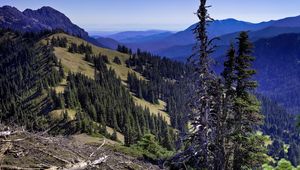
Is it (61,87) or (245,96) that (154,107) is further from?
(245,96)

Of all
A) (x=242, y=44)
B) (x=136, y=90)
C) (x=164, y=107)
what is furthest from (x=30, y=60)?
(x=242, y=44)

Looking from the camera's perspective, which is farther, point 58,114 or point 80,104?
point 80,104

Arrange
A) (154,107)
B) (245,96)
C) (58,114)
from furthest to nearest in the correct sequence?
(154,107)
(58,114)
(245,96)

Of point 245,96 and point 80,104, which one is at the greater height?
point 245,96

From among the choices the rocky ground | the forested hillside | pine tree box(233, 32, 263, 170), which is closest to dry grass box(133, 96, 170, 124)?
the forested hillside

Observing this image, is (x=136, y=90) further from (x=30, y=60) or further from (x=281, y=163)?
(x=281, y=163)

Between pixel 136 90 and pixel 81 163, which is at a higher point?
pixel 81 163

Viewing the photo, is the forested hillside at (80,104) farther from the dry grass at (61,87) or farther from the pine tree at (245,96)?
the pine tree at (245,96)

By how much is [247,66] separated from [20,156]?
73.3 ft

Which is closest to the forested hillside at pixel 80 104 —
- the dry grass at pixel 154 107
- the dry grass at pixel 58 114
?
the dry grass at pixel 58 114

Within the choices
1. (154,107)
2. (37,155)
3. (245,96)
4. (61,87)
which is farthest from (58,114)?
(37,155)

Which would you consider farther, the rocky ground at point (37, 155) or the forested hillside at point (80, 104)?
the forested hillside at point (80, 104)

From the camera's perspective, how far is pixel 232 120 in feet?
98.3

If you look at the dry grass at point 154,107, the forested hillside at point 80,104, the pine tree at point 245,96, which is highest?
the pine tree at point 245,96
